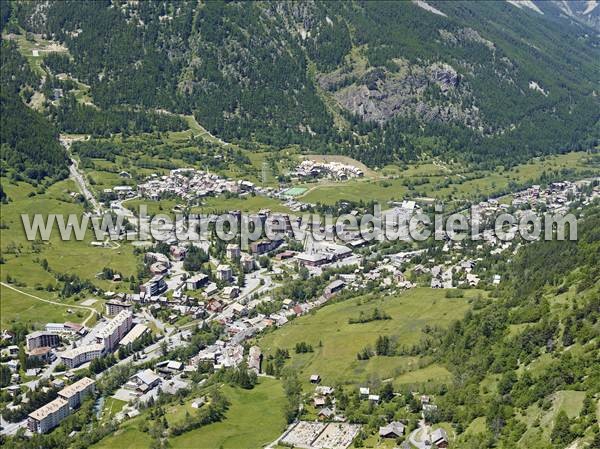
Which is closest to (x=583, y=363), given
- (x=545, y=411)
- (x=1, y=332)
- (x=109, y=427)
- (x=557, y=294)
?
(x=545, y=411)

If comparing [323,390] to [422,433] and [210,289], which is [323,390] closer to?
[422,433]

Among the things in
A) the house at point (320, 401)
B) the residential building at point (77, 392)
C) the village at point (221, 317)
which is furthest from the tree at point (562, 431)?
the residential building at point (77, 392)

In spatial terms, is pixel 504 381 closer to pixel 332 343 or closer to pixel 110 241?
pixel 332 343

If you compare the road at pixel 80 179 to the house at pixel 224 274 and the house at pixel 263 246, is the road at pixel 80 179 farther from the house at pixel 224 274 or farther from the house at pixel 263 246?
the house at pixel 224 274

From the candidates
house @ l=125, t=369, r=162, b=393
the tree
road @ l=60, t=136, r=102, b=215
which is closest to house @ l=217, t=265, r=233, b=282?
house @ l=125, t=369, r=162, b=393

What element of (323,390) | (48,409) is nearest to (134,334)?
(48,409)
